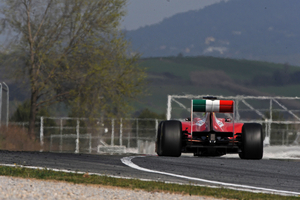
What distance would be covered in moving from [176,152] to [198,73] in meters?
129

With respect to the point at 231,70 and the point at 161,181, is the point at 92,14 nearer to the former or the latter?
the point at 161,181

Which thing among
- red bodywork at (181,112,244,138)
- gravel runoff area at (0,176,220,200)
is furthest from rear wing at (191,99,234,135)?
gravel runoff area at (0,176,220,200)

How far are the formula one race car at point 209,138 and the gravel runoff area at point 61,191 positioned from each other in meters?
3.40

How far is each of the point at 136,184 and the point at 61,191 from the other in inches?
84.1

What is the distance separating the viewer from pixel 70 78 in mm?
34594

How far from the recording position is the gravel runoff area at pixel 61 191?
29.2ft

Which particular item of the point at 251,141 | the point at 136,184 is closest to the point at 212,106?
the point at 251,141

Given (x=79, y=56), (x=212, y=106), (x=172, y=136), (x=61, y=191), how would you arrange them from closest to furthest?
1. (x=61, y=191)
2. (x=212, y=106)
3. (x=172, y=136)
4. (x=79, y=56)

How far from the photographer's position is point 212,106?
→ 12.6 m

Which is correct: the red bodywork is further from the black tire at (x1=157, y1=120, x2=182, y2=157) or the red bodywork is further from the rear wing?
the rear wing

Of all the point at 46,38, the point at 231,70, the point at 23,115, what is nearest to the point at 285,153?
the point at 46,38

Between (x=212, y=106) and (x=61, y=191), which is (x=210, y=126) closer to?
(x=212, y=106)

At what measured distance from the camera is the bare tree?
3447 cm

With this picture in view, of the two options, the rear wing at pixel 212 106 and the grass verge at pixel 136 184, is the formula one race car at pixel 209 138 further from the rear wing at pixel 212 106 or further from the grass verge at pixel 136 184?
the grass verge at pixel 136 184
